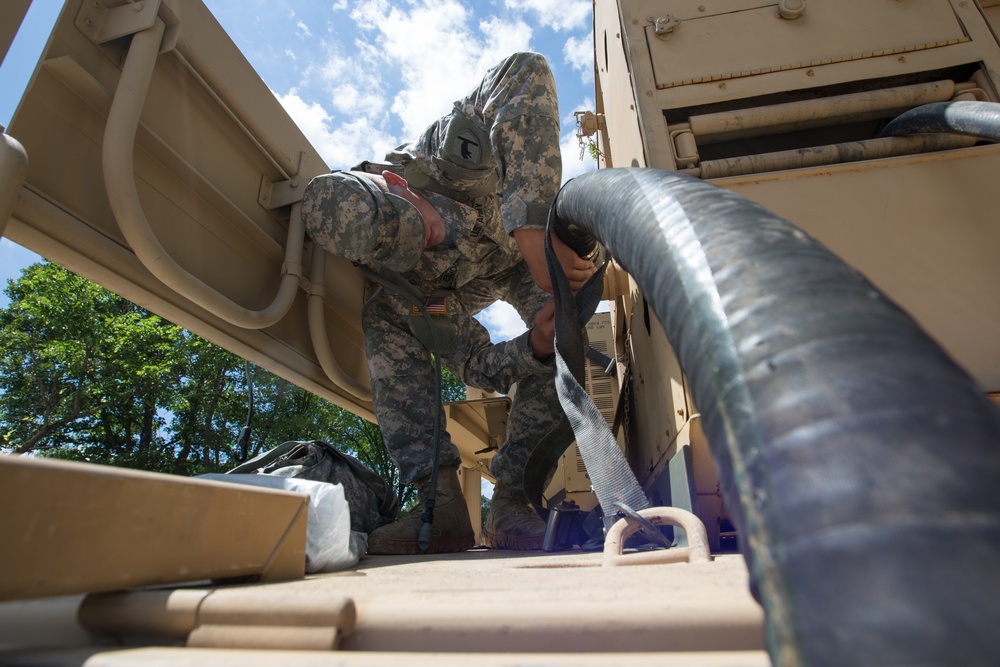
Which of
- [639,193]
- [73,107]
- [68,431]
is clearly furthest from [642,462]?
[68,431]

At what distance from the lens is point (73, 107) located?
1.47 m

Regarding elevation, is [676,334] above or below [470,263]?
below

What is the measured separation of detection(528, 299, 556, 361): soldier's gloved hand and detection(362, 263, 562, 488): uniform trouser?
32mm

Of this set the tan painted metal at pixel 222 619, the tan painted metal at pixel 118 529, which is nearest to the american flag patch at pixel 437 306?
the tan painted metal at pixel 118 529

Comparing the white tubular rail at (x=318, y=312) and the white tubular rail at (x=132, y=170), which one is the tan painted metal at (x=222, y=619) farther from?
the white tubular rail at (x=318, y=312)

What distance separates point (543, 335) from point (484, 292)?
63 cm

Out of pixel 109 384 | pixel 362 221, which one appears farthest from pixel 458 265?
pixel 109 384

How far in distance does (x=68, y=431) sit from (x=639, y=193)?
15447 mm

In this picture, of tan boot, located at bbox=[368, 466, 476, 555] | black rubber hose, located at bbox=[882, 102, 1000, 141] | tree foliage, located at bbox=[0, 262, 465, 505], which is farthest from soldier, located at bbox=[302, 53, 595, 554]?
tree foliage, located at bbox=[0, 262, 465, 505]

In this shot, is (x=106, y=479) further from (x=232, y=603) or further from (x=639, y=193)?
(x=639, y=193)

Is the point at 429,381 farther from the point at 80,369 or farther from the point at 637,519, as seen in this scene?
the point at 80,369

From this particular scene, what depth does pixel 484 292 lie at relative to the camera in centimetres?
260

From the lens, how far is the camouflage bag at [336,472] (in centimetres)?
166

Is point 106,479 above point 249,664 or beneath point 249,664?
above
